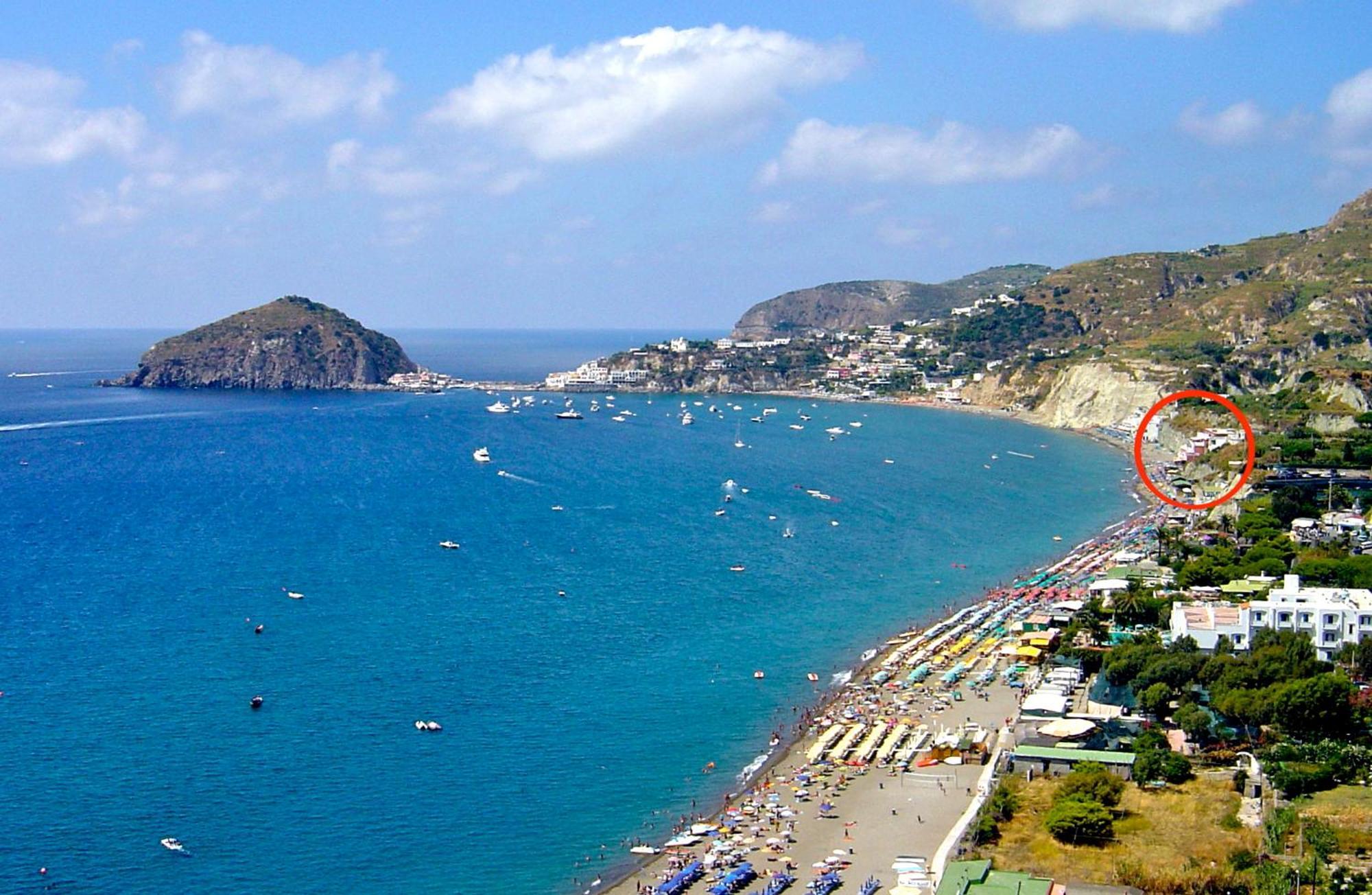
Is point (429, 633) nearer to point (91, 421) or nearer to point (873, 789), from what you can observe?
point (873, 789)

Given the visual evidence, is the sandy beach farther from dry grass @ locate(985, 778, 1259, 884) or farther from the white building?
the white building

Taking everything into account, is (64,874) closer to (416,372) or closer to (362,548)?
(362,548)

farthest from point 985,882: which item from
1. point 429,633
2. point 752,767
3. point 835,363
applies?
point 835,363

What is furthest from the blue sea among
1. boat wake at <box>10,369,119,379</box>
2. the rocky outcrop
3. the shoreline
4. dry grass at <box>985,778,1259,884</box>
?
boat wake at <box>10,369,119,379</box>

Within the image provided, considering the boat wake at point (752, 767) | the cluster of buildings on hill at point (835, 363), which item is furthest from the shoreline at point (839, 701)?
the cluster of buildings on hill at point (835, 363)

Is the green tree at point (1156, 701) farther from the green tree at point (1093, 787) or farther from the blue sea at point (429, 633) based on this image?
the blue sea at point (429, 633)
